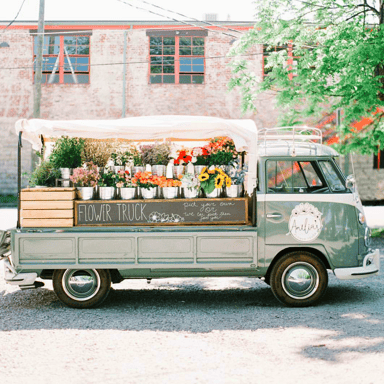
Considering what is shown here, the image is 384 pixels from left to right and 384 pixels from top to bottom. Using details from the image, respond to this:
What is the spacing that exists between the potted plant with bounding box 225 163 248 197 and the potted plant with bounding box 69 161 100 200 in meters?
1.76

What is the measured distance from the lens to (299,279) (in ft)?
24.2

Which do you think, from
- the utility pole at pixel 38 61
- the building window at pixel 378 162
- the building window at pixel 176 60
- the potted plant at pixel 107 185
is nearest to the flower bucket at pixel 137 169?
the potted plant at pixel 107 185

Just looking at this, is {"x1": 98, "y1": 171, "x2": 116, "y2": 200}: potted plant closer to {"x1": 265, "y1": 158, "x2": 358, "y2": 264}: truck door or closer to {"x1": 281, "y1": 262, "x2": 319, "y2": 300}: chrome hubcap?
{"x1": 265, "y1": 158, "x2": 358, "y2": 264}: truck door

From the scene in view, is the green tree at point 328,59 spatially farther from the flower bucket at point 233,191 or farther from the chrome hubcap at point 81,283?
the chrome hubcap at point 81,283

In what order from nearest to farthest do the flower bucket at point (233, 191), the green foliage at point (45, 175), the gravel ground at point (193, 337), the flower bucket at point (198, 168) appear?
1. the gravel ground at point (193, 337)
2. the flower bucket at point (233, 191)
3. the green foliage at point (45, 175)
4. the flower bucket at point (198, 168)

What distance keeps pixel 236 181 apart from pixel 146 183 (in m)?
1.21

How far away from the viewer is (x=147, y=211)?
738cm

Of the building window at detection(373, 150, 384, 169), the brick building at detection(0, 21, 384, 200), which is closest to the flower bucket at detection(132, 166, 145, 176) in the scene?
the brick building at detection(0, 21, 384, 200)

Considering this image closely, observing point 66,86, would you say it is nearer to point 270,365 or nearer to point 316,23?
point 316,23

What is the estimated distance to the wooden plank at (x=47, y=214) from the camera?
7285 millimetres

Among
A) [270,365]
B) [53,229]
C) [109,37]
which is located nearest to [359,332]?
[270,365]

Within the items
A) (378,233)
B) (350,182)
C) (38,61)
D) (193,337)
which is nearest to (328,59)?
(378,233)

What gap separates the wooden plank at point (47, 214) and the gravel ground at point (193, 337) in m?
1.20

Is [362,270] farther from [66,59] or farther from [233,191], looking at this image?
[66,59]
